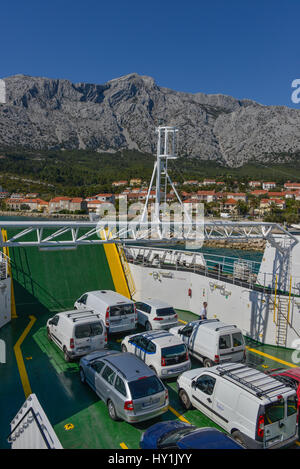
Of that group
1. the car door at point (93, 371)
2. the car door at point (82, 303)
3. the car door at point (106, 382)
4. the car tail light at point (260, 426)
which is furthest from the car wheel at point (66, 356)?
the car tail light at point (260, 426)

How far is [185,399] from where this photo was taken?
25.9ft

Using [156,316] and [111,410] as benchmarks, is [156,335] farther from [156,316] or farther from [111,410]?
[156,316]

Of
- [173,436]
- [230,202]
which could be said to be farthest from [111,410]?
[230,202]

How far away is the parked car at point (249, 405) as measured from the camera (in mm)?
5988

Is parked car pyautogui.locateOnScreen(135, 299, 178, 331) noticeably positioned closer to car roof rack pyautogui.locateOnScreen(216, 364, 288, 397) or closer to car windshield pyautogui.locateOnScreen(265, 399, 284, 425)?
car roof rack pyautogui.locateOnScreen(216, 364, 288, 397)

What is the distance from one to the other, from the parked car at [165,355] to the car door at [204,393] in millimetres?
1279

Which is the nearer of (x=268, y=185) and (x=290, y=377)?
(x=290, y=377)

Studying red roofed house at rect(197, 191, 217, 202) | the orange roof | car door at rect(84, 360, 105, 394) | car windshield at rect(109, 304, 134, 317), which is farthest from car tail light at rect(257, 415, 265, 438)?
red roofed house at rect(197, 191, 217, 202)

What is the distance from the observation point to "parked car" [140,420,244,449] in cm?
507

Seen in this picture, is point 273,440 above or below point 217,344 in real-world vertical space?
below

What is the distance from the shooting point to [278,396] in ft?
20.1

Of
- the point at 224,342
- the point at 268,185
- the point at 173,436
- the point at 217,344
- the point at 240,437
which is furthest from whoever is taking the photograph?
the point at 268,185

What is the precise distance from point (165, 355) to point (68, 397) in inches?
103
